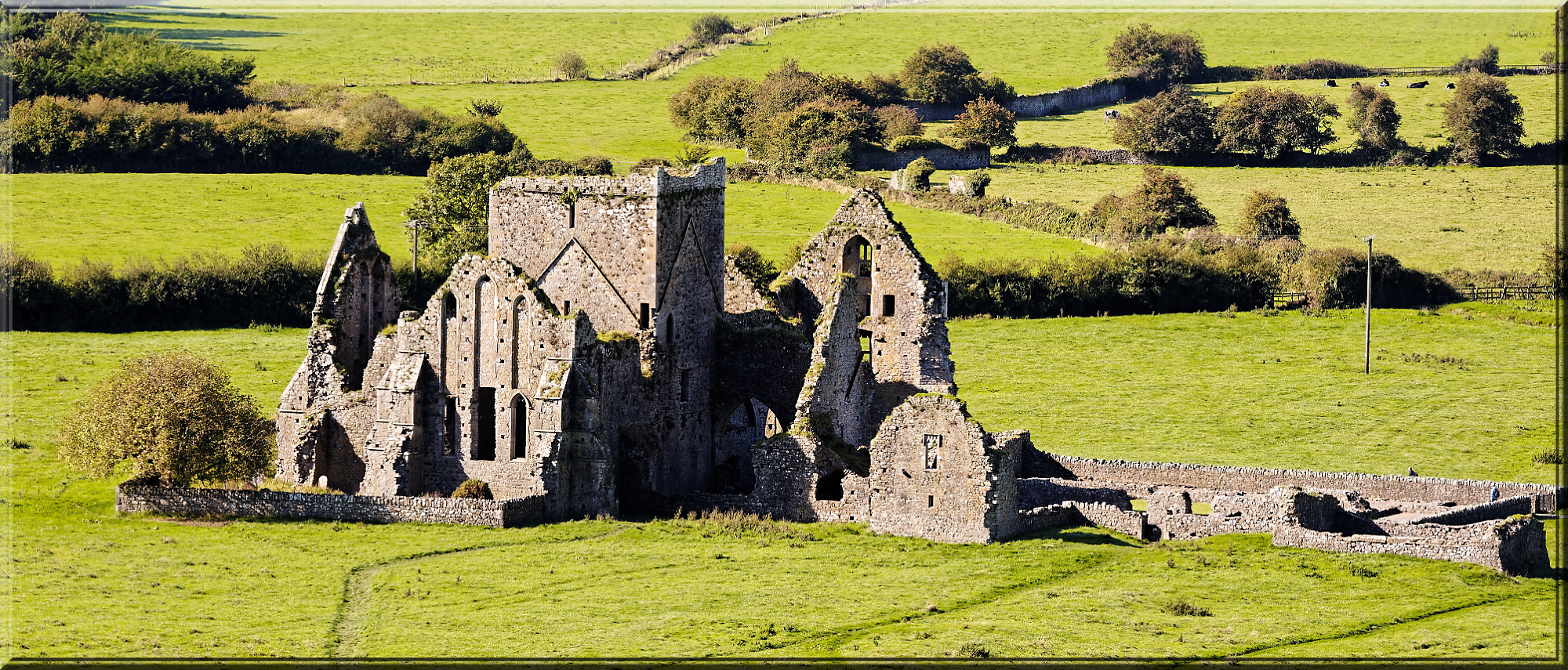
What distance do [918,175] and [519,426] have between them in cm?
6194

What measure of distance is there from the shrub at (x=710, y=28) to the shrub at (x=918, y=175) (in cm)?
4096

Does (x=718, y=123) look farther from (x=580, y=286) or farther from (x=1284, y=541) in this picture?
(x=1284, y=541)

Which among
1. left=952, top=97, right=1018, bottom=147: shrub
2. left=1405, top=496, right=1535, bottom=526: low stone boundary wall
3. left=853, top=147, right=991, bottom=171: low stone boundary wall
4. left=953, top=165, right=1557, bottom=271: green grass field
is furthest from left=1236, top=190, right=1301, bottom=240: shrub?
left=1405, top=496, right=1535, bottom=526: low stone boundary wall

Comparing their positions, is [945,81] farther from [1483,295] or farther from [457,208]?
[457,208]

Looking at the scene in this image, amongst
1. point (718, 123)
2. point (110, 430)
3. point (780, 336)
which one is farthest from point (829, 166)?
point (110, 430)

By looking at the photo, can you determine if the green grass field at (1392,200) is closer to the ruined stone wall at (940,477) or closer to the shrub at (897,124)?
the shrub at (897,124)

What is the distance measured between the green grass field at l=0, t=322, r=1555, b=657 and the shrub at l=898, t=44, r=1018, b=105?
8769 centimetres

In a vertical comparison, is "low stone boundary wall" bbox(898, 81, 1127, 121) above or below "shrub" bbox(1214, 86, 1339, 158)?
above

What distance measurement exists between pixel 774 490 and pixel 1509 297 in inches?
2096

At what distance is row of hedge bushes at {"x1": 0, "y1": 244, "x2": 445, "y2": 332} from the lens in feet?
272

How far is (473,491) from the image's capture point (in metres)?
52.8

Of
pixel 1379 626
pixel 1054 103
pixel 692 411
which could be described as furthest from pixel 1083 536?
pixel 1054 103

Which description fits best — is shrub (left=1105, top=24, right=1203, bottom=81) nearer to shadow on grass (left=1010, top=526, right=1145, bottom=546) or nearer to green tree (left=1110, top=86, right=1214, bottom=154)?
green tree (left=1110, top=86, right=1214, bottom=154)

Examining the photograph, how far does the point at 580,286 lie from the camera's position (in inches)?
2179
